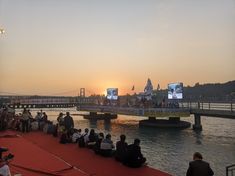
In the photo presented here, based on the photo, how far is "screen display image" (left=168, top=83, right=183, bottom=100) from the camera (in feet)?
172

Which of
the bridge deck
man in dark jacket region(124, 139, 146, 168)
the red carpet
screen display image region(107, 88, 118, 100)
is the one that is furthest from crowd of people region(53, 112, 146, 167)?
screen display image region(107, 88, 118, 100)

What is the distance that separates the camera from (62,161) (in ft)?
45.1

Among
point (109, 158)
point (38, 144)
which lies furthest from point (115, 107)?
point (109, 158)

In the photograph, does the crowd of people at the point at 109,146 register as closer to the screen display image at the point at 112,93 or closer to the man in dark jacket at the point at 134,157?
the man in dark jacket at the point at 134,157

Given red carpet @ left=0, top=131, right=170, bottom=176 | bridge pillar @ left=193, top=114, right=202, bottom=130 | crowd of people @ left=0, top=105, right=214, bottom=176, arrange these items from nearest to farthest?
1. crowd of people @ left=0, top=105, right=214, bottom=176
2. red carpet @ left=0, top=131, right=170, bottom=176
3. bridge pillar @ left=193, top=114, right=202, bottom=130

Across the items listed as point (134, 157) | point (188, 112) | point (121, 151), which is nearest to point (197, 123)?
point (188, 112)

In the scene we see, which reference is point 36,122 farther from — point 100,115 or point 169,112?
point 100,115

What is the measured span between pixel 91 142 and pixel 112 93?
56.8 m

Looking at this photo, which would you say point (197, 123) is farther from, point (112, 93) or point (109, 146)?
point (109, 146)

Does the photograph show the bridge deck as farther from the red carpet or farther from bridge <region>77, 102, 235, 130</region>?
the red carpet

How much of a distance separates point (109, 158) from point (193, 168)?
615 centimetres

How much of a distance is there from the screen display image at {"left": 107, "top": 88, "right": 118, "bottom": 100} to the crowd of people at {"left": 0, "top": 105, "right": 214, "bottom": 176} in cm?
4697

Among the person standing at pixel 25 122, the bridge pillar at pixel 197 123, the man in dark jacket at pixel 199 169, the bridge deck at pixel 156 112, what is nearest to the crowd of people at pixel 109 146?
the person standing at pixel 25 122

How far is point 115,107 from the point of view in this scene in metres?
58.2
